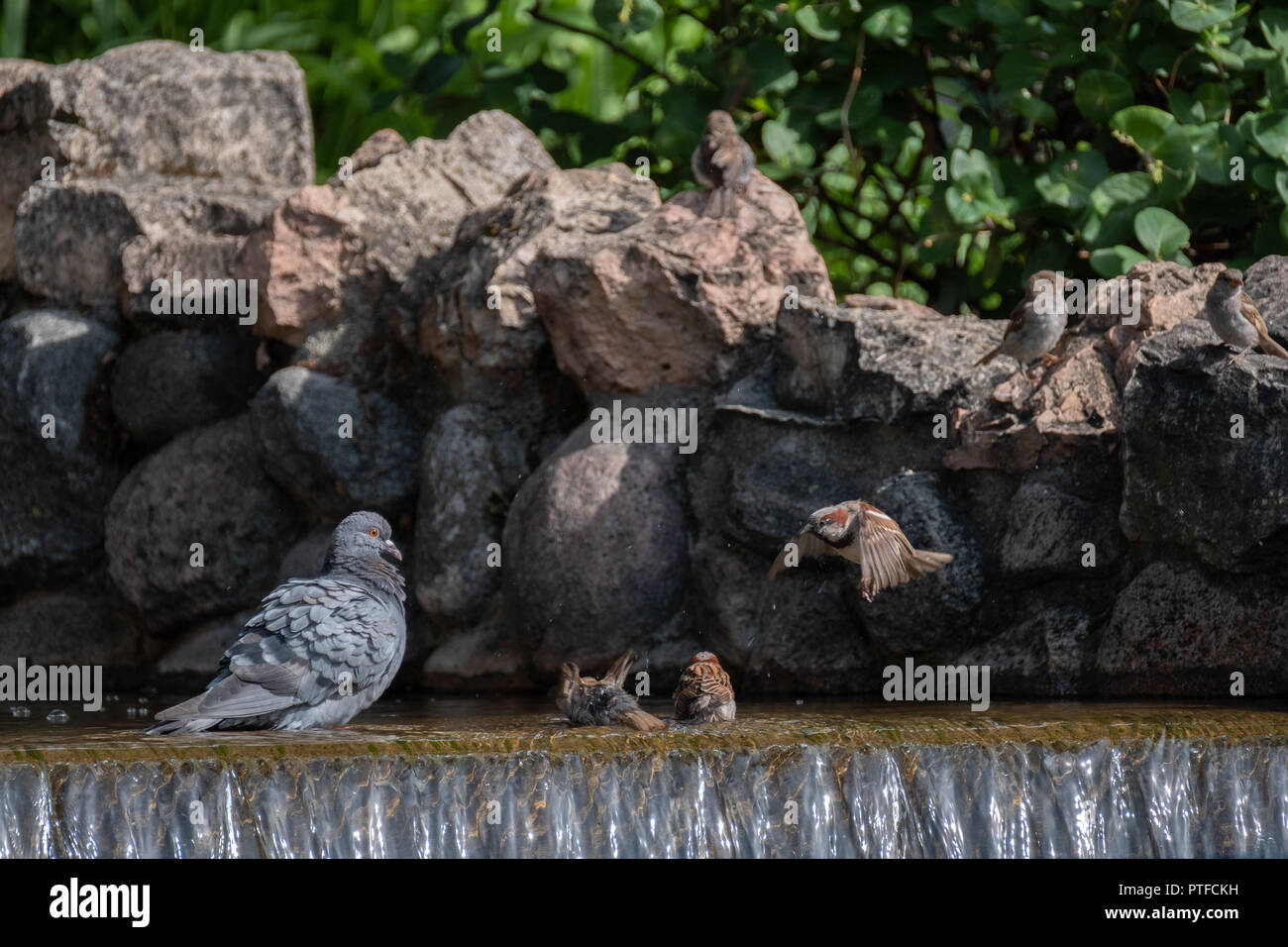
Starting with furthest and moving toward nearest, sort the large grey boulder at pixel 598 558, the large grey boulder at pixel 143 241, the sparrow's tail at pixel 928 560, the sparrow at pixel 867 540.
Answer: the large grey boulder at pixel 143 241 → the large grey boulder at pixel 598 558 → the sparrow's tail at pixel 928 560 → the sparrow at pixel 867 540

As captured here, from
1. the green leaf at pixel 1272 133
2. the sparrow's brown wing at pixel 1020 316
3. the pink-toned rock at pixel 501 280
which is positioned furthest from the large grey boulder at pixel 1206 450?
the pink-toned rock at pixel 501 280

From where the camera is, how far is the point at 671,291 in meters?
6.65

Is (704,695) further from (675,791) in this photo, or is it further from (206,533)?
(206,533)

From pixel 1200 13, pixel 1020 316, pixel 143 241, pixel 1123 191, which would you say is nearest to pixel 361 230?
pixel 143 241

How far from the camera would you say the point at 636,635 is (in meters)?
6.54

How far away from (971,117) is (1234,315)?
10.9ft

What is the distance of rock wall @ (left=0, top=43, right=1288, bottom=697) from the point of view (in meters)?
5.88

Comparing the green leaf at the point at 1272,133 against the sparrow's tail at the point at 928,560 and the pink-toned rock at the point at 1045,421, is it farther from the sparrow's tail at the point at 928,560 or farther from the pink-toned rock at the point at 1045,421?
the sparrow's tail at the point at 928,560

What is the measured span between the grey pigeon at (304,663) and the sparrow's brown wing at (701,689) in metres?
0.91

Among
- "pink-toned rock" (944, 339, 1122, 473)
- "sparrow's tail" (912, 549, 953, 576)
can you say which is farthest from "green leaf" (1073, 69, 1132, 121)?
"sparrow's tail" (912, 549, 953, 576)

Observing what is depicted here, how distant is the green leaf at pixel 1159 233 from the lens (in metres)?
7.25

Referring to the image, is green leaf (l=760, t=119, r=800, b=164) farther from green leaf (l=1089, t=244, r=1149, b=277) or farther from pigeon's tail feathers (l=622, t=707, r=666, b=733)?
pigeon's tail feathers (l=622, t=707, r=666, b=733)

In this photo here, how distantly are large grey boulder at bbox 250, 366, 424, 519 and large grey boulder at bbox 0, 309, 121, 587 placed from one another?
38.1 inches
